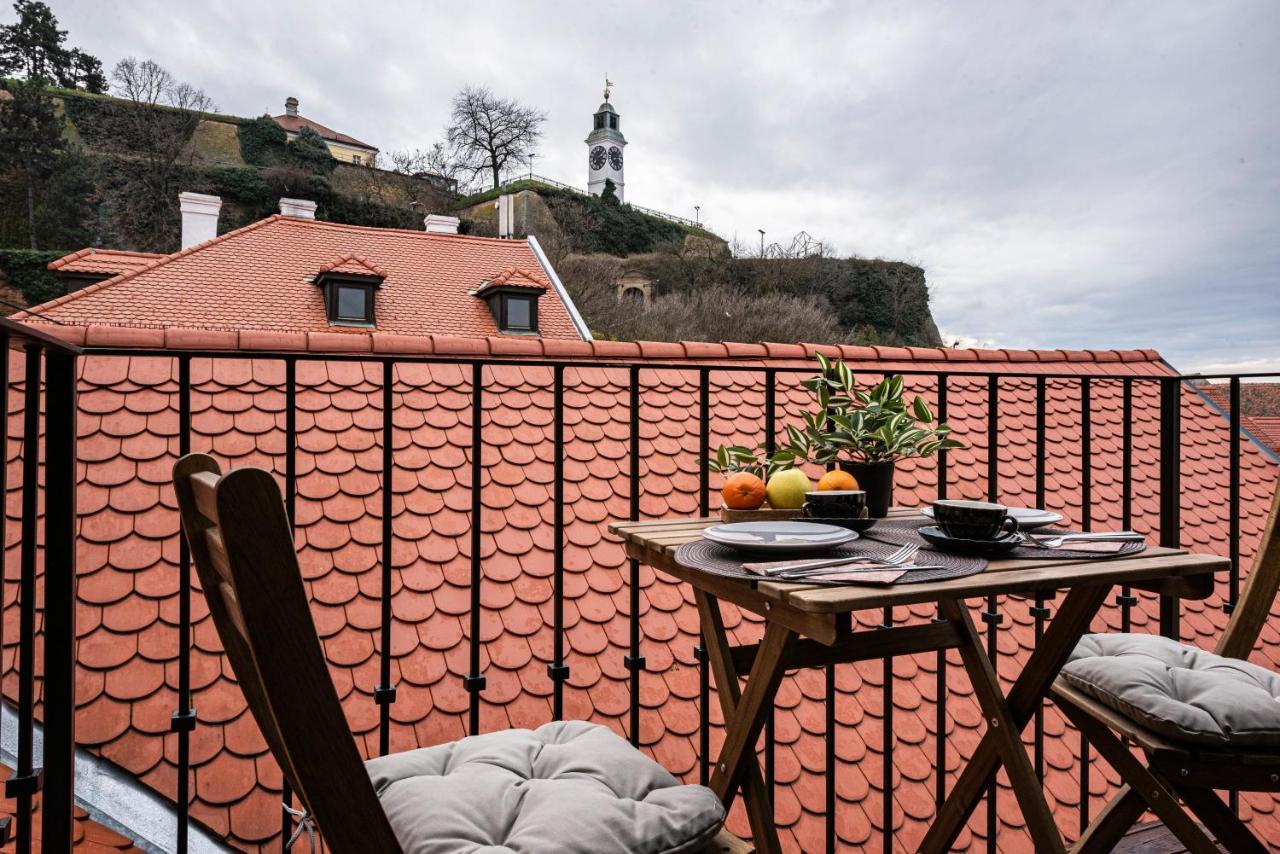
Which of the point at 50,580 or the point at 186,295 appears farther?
the point at 186,295

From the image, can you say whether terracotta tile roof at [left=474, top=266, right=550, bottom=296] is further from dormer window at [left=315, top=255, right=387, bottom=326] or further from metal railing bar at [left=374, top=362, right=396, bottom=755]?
metal railing bar at [left=374, top=362, right=396, bottom=755]

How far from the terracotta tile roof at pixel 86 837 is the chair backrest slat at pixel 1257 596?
322 centimetres

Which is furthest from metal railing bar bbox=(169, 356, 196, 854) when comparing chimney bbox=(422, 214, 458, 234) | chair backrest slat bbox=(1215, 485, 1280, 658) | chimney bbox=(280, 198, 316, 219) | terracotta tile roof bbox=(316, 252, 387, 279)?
chimney bbox=(280, 198, 316, 219)

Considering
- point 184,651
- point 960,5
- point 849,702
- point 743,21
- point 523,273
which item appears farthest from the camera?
point 743,21

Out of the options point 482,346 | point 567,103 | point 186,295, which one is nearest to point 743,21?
point 186,295

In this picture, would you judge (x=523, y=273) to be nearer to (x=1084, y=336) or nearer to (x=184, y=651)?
(x=1084, y=336)

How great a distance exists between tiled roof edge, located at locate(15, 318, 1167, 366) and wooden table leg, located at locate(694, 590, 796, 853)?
9.02 feet

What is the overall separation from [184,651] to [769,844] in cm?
123

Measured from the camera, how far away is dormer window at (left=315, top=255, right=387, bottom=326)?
42.3 ft

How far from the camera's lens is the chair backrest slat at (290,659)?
0.67 m

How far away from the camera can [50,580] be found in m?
1.35

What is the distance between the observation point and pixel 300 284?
1375 centimetres

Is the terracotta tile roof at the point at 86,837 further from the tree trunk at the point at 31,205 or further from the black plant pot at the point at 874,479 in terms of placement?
the tree trunk at the point at 31,205

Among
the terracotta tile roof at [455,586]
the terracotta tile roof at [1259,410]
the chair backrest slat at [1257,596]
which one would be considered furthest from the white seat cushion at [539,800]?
the terracotta tile roof at [1259,410]
